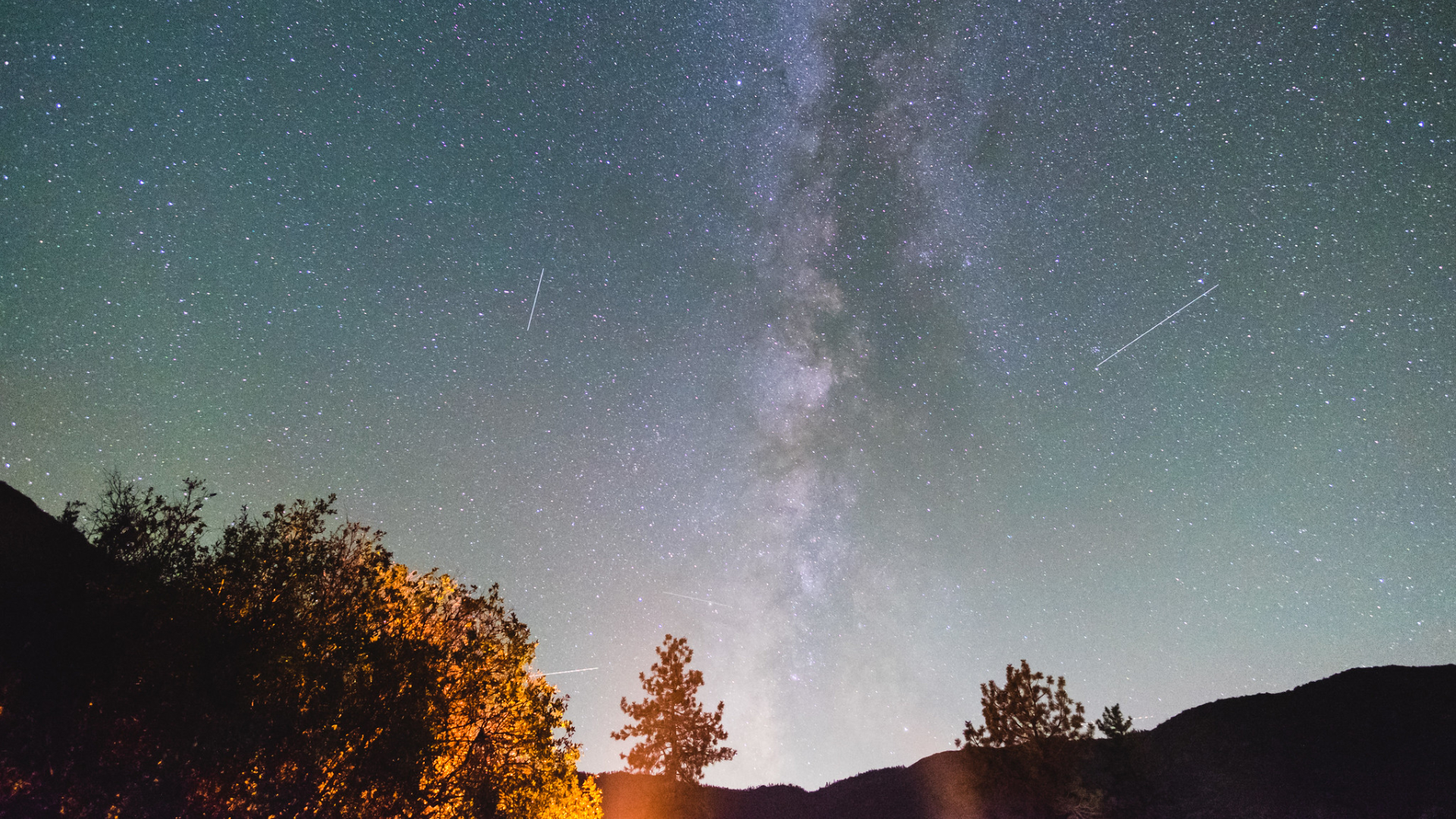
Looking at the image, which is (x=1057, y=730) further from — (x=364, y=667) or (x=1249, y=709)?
(x=364, y=667)

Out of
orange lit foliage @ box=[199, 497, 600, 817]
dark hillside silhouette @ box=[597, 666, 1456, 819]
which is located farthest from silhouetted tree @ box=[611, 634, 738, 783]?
orange lit foliage @ box=[199, 497, 600, 817]

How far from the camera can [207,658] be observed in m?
13.8

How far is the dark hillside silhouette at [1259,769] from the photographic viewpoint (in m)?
30.3

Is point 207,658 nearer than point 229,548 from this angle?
Yes

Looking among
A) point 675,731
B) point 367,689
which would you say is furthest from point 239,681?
point 675,731

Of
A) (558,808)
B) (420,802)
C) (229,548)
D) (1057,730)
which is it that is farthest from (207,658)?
(1057,730)

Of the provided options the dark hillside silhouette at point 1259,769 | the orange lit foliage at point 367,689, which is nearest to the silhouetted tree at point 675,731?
the dark hillside silhouette at point 1259,769

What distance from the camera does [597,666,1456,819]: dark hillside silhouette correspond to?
99.3 ft

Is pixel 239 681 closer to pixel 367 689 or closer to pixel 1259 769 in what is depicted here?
pixel 367 689

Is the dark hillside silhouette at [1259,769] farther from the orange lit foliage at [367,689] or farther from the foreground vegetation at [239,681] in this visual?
the foreground vegetation at [239,681]

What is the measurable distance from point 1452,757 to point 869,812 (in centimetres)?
3612

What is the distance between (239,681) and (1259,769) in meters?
52.5

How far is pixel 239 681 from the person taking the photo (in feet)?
45.8

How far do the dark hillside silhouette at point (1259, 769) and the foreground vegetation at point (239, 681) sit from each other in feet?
88.9
